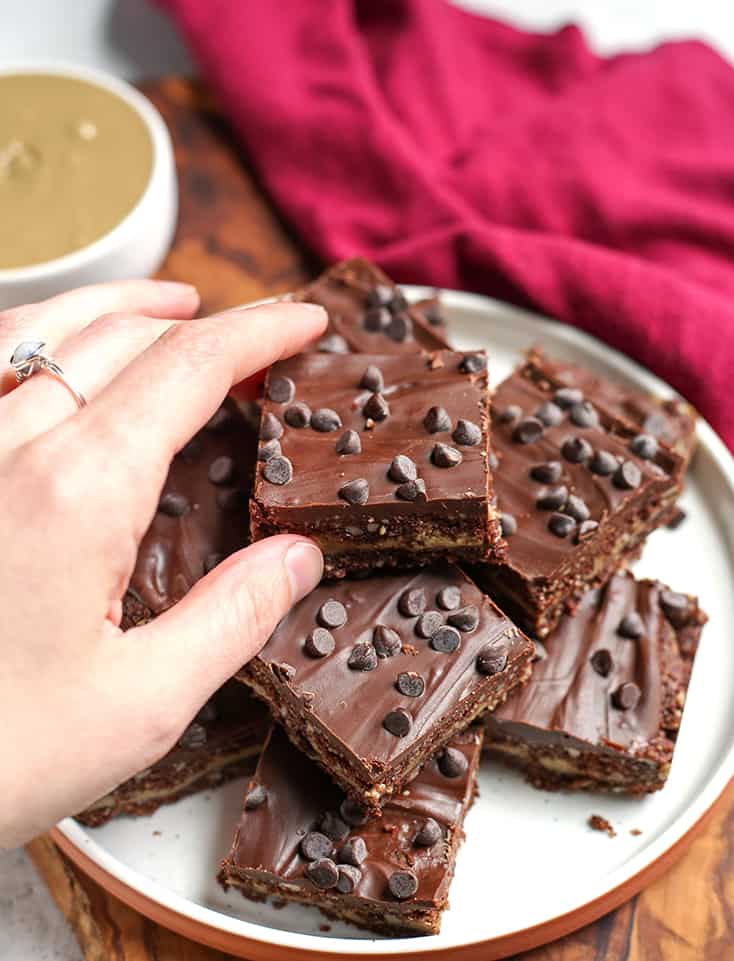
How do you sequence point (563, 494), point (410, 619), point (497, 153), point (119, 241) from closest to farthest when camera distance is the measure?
point (410, 619), point (563, 494), point (119, 241), point (497, 153)

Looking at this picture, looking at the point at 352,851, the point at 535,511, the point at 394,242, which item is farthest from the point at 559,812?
the point at 394,242

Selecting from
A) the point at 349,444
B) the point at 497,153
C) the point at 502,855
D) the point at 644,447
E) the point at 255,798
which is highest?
the point at 349,444

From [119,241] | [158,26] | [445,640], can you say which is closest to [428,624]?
[445,640]

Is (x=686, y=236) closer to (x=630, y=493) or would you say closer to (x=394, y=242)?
(x=394, y=242)

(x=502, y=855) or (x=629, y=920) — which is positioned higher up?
(x=502, y=855)

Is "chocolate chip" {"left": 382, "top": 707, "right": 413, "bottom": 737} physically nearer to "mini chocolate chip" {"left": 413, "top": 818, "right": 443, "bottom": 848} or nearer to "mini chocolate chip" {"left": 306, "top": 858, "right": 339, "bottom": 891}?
"mini chocolate chip" {"left": 413, "top": 818, "right": 443, "bottom": 848}

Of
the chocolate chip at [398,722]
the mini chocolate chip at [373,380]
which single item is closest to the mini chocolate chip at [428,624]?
the chocolate chip at [398,722]

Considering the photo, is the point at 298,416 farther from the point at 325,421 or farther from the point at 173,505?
the point at 173,505
